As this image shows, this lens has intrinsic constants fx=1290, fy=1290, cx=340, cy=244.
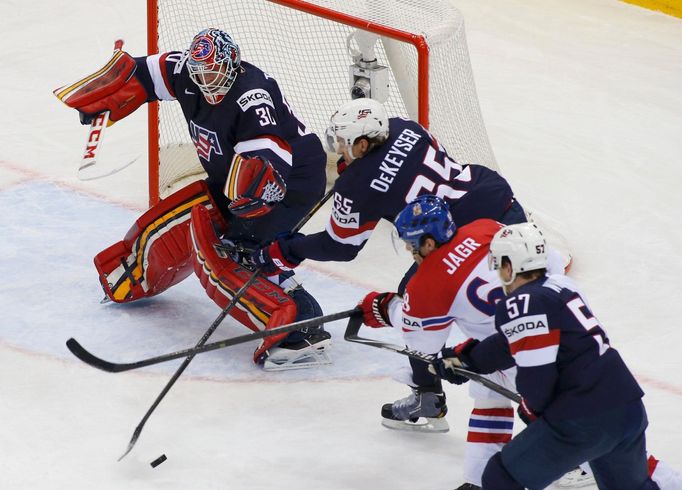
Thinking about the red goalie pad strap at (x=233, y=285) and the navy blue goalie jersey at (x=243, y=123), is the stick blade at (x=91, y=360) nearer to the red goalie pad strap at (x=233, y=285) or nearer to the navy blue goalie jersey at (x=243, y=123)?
the red goalie pad strap at (x=233, y=285)

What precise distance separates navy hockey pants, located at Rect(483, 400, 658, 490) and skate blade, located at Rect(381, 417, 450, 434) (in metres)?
0.75

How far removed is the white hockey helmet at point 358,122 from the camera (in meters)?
3.96

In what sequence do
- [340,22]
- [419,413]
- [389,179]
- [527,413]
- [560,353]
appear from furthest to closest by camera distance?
[340,22] → [419,413] → [389,179] → [527,413] → [560,353]

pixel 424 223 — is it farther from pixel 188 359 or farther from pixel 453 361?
pixel 188 359

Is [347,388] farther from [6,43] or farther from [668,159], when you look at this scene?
[6,43]

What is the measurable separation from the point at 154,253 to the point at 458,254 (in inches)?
61.8

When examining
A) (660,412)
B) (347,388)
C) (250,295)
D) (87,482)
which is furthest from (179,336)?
(660,412)

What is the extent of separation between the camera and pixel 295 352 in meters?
4.53

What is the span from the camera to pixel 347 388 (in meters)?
4.41

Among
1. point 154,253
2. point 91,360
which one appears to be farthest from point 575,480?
point 154,253

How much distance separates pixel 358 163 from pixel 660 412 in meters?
1.29

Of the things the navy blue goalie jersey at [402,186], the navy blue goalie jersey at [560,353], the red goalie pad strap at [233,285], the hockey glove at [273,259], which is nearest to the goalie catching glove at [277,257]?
the hockey glove at [273,259]

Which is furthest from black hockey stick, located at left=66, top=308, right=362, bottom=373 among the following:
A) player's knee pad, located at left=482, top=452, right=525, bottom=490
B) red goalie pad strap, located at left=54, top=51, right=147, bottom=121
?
red goalie pad strap, located at left=54, top=51, right=147, bottom=121

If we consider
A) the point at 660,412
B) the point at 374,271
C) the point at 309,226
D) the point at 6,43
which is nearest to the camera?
the point at 660,412
